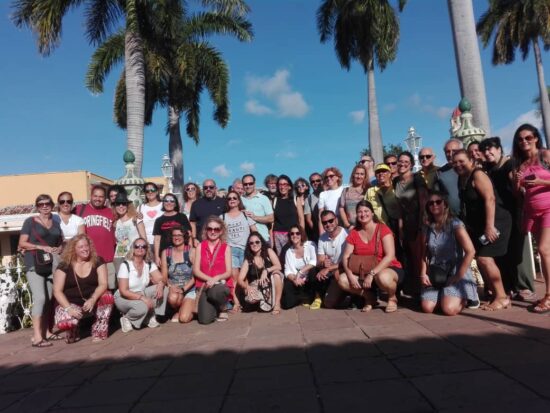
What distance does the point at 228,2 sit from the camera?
12586 millimetres

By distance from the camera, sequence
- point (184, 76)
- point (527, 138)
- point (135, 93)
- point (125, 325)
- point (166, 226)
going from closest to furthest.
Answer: point (527, 138) < point (125, 325) < point (166, 226) < point (135, 93) < point (184, 76)

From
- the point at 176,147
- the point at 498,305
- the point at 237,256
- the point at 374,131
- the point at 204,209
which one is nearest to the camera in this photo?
the point at 498,305

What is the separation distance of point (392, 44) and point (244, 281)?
16351 millimetres

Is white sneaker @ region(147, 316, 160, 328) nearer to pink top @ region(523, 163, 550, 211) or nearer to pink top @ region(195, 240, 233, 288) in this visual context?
pink top @ region(195, 240, 233, 288)

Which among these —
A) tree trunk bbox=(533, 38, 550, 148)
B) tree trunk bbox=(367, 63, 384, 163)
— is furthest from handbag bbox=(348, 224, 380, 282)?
tree trunk bbox=(533, 38, 550, 148)

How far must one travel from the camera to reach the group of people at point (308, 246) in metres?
4.55

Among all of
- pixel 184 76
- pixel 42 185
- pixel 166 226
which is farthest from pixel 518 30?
pixel 42 185

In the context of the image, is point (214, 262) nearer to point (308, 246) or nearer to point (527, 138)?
point (308, 246)

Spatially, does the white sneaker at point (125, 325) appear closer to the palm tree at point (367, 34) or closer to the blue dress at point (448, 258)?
the blue dress at point (448, 258)

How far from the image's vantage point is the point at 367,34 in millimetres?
18422

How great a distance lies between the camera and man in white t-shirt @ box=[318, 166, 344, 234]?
6.12 metres

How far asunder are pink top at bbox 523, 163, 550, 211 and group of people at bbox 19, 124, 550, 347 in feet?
0.04

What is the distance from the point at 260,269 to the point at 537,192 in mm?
3383

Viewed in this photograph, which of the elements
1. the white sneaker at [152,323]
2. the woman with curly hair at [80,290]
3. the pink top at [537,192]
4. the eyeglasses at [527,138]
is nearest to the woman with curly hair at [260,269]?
the white sneaker at [152,323]
